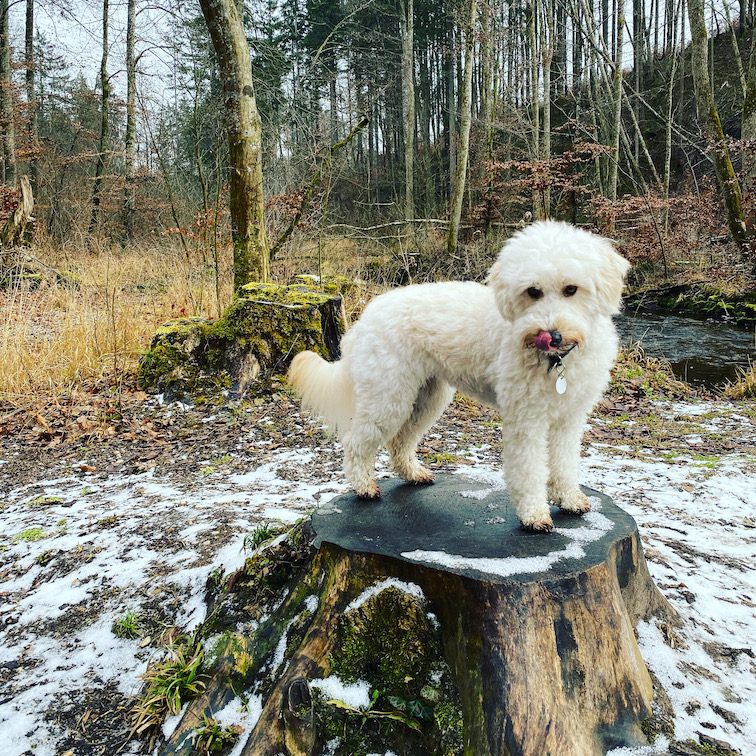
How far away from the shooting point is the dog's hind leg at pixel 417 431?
3525 millimetres

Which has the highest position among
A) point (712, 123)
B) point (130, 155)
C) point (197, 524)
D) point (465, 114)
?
point (465, 114)

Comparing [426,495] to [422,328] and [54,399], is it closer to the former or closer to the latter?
[422,328]

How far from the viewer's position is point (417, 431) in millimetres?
3613

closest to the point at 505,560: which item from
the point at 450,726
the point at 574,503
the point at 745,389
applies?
the point at 450,726

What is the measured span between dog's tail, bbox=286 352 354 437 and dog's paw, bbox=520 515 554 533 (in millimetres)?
1338

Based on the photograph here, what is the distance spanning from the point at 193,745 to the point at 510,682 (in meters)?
1.24

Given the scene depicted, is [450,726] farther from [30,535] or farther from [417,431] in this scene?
[30,535]

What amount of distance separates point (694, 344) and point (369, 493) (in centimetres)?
1015

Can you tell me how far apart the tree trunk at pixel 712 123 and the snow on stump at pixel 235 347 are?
30.9 feet

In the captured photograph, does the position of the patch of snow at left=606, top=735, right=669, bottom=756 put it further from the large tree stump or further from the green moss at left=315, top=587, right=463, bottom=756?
the green moss at left=315, top=587, right=463, bottom=756

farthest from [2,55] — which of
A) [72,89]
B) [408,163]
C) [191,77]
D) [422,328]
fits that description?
[422,328]

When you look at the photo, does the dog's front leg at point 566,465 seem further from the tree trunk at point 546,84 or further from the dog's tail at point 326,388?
the tree trunk at point 546,84

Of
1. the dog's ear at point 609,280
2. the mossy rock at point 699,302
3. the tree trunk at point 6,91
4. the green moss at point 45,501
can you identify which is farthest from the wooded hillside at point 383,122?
the dog's ear at point 609,280

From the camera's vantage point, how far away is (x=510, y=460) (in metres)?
2.78
